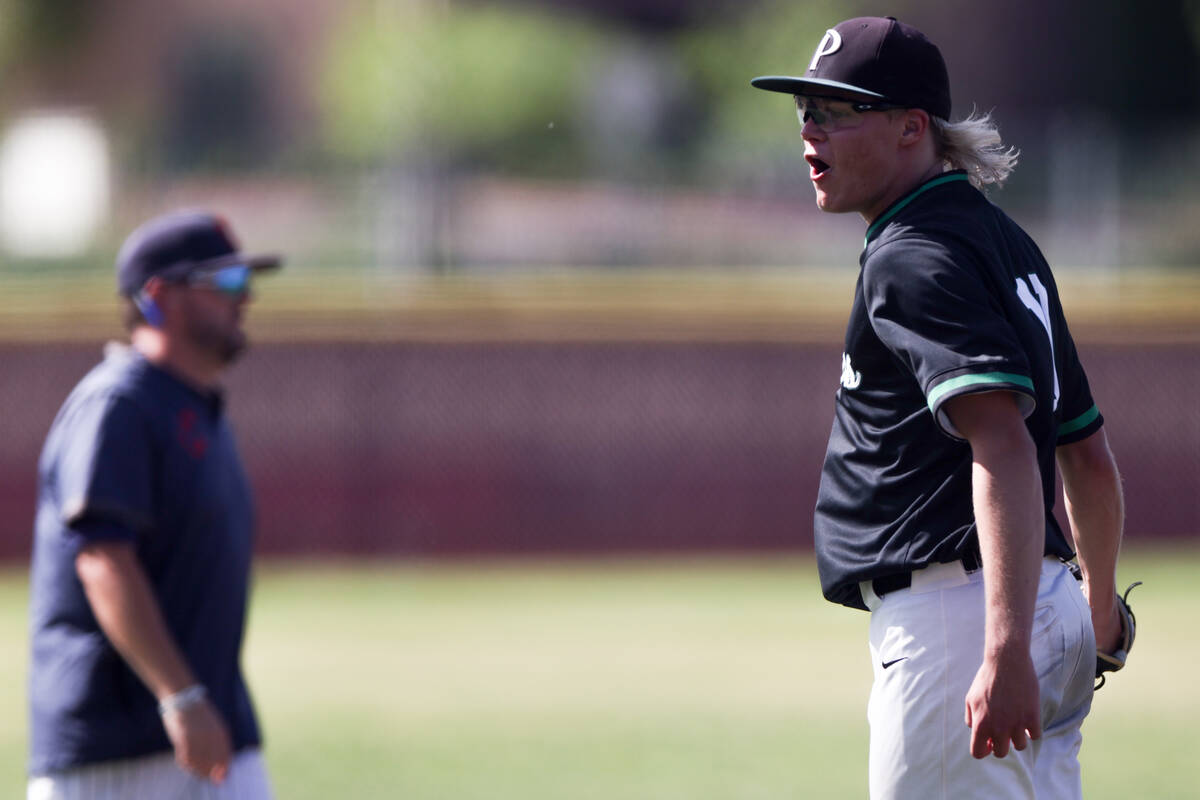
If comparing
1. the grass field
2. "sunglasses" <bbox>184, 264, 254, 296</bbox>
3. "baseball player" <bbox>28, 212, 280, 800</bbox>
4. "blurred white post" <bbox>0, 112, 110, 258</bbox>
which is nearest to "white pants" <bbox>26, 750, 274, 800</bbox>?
"baseball player" <bbox>28, 212, 280, 800</bbox>

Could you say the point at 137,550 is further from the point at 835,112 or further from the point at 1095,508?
the point at 1095,508

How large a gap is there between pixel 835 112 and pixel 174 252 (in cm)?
206

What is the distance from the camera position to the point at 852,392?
376 centimetres

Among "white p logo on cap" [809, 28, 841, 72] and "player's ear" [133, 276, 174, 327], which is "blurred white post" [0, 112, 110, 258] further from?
"white p logo on cap" [809, 28, 841, 72]

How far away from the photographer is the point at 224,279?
496cm

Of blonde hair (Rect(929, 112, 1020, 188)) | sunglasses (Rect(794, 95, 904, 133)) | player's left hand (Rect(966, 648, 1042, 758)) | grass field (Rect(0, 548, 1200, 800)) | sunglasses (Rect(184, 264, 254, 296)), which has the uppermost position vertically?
sunglasses (Rect(794, 95, 904, 133))

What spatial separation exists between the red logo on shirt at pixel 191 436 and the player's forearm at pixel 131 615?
1.14 ft

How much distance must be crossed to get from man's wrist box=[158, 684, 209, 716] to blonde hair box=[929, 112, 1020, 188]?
221cm

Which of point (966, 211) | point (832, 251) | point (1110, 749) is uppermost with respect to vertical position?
point (966, 211)

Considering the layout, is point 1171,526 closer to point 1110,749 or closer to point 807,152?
point 1110,749

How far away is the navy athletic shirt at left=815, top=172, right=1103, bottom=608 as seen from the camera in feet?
11.4

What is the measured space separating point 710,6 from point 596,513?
2568 centimetres

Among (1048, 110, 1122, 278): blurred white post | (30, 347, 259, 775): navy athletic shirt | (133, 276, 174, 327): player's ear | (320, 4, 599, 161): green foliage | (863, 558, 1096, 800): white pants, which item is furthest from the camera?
(320, 4, 599, 161): green foliage

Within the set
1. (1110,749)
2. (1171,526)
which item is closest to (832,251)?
(1171,526)
